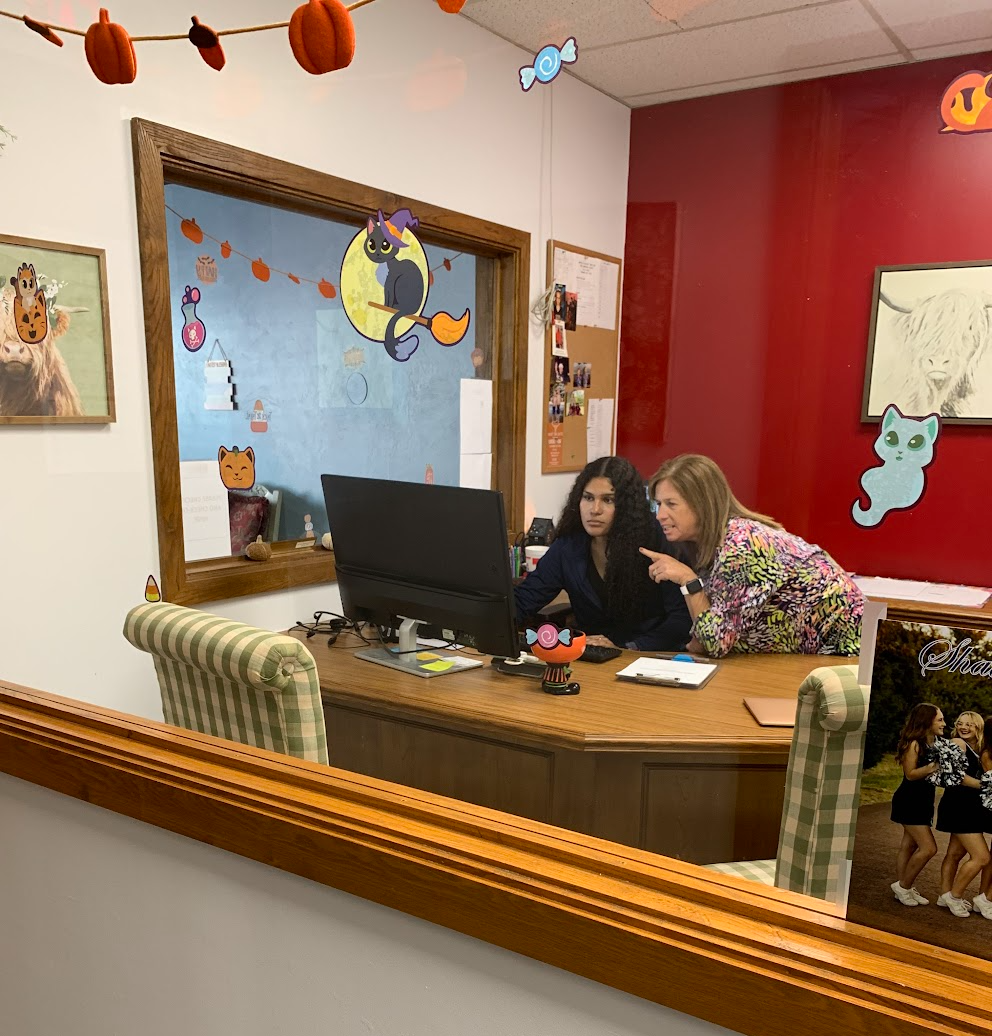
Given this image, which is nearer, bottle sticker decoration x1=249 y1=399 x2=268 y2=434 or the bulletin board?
the bulletin board

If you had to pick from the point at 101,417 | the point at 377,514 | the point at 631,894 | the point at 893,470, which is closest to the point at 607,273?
the point at 893,470

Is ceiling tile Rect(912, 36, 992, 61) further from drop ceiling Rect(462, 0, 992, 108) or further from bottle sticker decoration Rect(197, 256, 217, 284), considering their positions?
bottle sticker decoration Rect(197, 256, 217, 284)

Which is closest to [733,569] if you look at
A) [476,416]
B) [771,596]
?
[771,596]

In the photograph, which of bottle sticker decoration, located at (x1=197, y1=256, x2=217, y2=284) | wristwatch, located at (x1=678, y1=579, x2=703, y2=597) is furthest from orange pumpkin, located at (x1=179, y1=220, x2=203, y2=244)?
wristwatch, located at (x1=678, y1=579, x2=703, y2=597)

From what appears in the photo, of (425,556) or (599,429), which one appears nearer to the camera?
(599,429)

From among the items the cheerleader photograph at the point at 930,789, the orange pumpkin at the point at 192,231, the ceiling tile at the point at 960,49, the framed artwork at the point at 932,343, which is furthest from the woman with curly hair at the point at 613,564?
the orange pumpkin at the point at 192,231

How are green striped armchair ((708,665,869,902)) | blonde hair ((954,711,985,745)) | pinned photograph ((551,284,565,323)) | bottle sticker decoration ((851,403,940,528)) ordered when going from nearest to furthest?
blonde hair ((954,711,985,745)) → green striped armchair ((708,665,869,902)) → bottle sticker decoration ((851,403,940,528)) → pinned photograph ((551,284,565,323))

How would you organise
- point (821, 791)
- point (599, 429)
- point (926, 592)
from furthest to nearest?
point (599, 429)
point (821, 791)
point (926, 592)

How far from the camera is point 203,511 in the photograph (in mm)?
1472

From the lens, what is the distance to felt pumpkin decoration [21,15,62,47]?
1221 millimetres

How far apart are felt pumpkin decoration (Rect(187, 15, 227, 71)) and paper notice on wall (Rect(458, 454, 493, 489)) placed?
2.45 ft

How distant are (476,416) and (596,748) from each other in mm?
544

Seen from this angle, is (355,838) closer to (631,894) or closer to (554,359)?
(631,894)

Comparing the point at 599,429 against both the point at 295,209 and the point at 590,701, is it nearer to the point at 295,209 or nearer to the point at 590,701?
the point at 590,701
